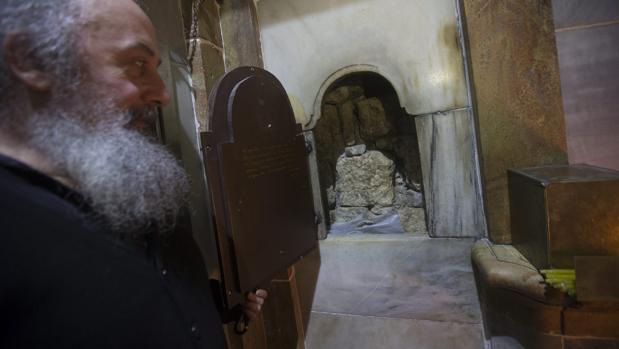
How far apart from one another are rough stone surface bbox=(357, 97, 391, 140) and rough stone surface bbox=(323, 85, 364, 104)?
0.07 metres

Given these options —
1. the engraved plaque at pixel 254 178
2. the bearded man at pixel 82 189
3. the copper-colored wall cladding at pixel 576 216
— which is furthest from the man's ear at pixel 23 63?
the copper-colored wall cladding at pixel 576 216

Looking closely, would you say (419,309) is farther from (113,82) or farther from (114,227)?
(113,82)

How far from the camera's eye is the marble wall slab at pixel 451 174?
1.87 metres

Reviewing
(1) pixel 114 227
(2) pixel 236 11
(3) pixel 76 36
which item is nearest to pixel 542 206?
(1) pixel 114 227

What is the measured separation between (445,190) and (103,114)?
1788mm

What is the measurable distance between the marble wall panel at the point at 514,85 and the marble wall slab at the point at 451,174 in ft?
0.50

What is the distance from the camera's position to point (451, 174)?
1.91 m

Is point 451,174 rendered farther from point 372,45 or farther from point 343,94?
point 343,94

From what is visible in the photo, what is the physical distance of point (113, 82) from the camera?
0.89 metres

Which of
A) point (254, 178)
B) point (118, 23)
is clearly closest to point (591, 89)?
point (254, 178)

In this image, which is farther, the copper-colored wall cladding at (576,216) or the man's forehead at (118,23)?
the copper-colored wall cladding at (576,216)

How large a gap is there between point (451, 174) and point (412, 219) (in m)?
0.62

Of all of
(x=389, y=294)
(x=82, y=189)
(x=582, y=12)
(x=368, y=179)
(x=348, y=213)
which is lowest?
(x=389, y=294)

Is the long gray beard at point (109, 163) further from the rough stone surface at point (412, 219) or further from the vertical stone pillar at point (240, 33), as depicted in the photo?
the rough stone surface at point (412, 219)
